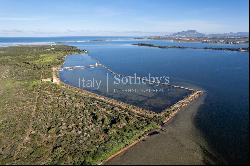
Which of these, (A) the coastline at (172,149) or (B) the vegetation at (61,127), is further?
(B) the vegetation at (61,127)

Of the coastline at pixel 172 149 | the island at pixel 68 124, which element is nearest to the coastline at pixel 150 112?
the island at pixel 68 124

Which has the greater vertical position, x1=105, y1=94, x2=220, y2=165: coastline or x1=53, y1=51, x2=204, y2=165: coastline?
x1=53, y1=51, x2=204, y2=165: coastline

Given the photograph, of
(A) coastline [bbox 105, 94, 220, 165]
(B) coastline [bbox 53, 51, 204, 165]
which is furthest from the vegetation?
(A) coastline [bbox 105, 94, 220, 165]

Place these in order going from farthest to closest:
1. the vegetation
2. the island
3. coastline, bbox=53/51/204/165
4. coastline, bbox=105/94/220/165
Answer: coastline, bbox=53/51/204/165 < the island < the vegetation < coastline, bbox=105/94/220/165

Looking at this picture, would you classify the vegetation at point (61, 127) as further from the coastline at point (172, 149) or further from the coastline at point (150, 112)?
the coastline at point (172, 149)

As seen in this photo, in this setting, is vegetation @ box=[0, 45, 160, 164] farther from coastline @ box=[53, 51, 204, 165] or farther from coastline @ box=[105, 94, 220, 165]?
coastline @ box=[105, 94, 220, 165]

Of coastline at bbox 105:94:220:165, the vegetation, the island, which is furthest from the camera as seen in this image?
the island

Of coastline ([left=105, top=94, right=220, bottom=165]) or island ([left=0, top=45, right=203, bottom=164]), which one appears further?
island ([left=0, top=45, right=203, bottom=164])

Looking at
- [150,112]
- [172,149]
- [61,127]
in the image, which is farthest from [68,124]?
[172,149]

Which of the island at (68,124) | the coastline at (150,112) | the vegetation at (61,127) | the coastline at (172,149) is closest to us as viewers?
the coastline at (172,149)

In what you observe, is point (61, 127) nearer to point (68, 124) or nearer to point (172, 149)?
point (68, 124)
